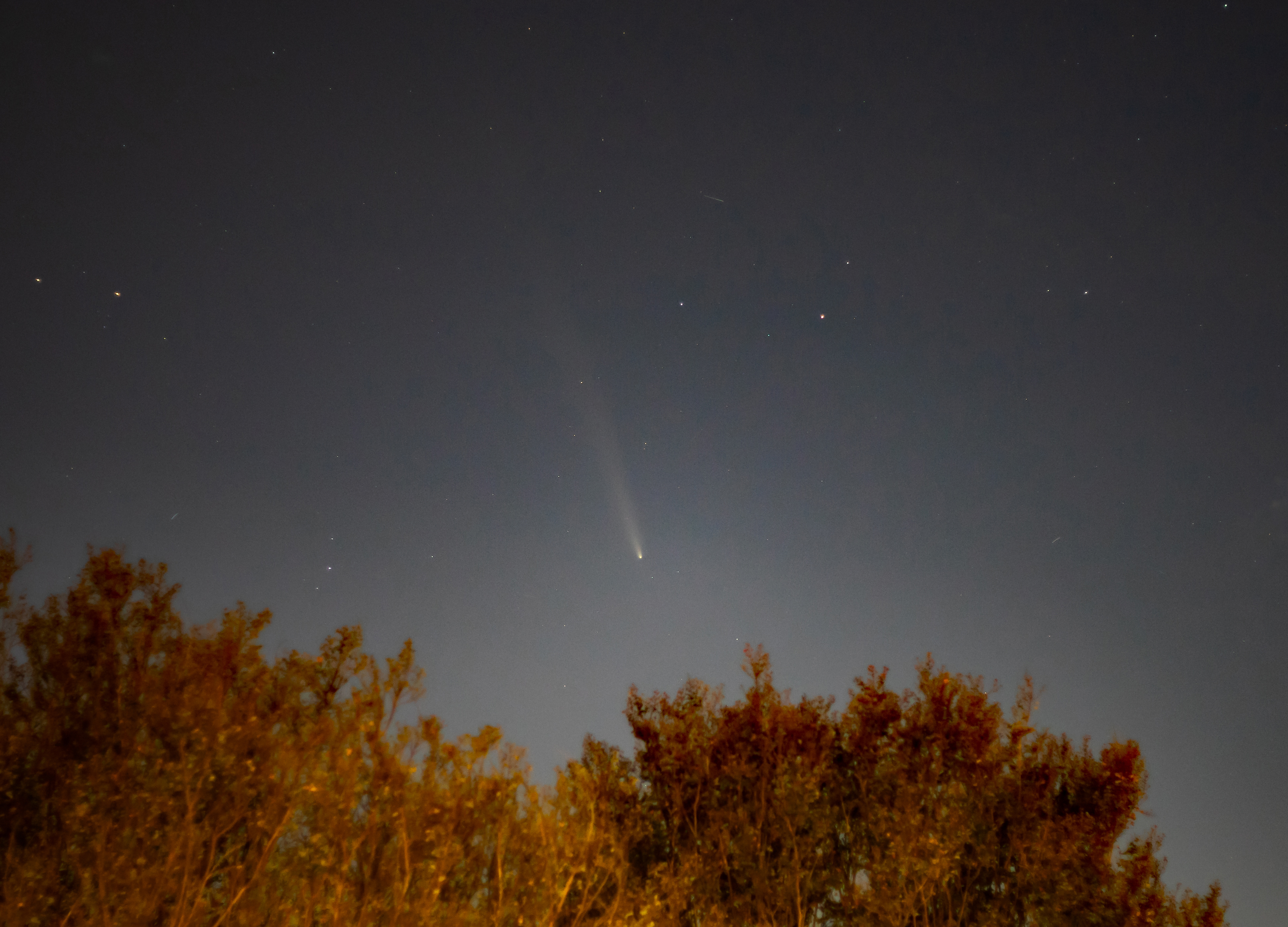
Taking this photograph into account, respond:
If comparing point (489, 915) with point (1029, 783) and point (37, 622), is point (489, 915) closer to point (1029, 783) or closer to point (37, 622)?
point (37, 622)

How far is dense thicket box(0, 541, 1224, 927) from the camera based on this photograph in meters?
11.8

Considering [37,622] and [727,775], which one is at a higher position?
[37,622]

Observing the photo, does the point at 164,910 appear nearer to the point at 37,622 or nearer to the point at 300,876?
the point at 300,876

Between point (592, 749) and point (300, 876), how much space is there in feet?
29.2

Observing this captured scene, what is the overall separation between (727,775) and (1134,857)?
9.94 meters

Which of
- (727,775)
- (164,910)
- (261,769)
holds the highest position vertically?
(727,775)

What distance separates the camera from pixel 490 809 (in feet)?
43.6

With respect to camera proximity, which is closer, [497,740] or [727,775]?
[497,740]

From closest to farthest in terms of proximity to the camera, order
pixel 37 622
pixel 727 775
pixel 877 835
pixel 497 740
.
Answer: pixel 497 740, pixel 37 622, pixel 877 835, pixel 727 775

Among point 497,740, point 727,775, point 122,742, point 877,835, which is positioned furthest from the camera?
point 727,775

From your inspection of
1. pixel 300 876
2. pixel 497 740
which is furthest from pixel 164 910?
pixel 497 740

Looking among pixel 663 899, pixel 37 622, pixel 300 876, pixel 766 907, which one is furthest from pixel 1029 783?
pixel 37 622

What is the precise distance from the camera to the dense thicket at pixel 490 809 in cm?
1177

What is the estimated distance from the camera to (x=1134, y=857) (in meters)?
16.8
